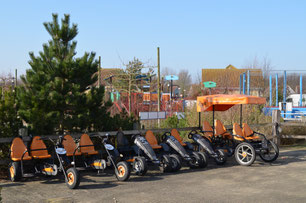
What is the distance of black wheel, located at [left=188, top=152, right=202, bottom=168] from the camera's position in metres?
9.49

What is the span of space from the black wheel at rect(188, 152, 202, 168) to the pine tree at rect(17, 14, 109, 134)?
238 centimetres

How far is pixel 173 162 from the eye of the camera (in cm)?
909

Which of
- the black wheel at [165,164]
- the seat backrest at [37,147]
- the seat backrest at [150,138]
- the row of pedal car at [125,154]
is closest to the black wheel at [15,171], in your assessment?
the row of pedal car at [125,154]

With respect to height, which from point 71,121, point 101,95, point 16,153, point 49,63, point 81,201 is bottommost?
point 81,201

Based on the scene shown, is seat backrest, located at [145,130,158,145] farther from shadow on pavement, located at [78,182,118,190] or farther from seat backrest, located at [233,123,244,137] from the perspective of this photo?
seat backrest, located at [233,123,244,137]

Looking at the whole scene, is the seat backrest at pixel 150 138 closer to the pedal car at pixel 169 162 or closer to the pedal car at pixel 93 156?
the pedal car at pixel 169 162

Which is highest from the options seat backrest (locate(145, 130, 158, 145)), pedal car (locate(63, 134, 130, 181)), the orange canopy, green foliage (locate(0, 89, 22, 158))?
the orange canopy

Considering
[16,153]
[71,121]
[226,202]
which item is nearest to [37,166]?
[16,153]

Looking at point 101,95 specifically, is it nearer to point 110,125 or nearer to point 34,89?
point 110,125

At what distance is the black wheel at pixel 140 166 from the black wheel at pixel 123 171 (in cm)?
43

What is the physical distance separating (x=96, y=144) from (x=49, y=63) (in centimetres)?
237

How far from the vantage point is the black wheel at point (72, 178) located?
285 inches

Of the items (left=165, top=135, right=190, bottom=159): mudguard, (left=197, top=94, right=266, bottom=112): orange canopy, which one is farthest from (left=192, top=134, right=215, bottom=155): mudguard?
(left=197, top=94, right=266, bottom=112): orange canopy

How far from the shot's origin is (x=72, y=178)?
7.35 m
